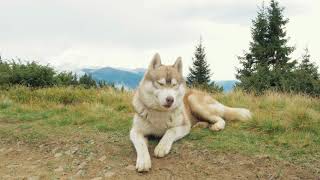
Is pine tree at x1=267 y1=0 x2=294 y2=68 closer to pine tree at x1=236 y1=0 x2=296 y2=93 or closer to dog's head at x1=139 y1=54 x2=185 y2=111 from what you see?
pine tree at x1=236 y1=0 x2=296 y2=93

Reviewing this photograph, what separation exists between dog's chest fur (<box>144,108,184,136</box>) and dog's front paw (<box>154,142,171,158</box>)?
0.41m

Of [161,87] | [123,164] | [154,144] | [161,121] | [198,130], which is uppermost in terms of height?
[161,87]

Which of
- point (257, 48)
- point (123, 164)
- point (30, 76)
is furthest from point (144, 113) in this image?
point (257, 48)

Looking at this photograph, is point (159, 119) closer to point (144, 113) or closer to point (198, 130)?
point (144, 113)

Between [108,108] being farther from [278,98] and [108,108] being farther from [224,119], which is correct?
[278,98]

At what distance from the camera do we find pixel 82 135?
7.88 meters

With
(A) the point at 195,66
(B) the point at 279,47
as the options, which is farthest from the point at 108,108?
(A) the point at 195,66

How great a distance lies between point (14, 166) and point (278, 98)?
5.57m

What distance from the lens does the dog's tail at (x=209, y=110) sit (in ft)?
25.8

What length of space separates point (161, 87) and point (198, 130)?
125 centimetres

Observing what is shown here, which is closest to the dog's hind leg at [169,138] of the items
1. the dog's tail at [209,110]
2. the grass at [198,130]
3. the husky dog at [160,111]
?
the husky dog at [160,111]

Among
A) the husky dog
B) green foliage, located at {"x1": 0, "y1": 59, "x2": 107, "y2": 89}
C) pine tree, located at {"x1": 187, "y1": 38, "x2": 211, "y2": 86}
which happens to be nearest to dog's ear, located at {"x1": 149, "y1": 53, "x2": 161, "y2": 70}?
the husky dog

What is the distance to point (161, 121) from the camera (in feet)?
22.9

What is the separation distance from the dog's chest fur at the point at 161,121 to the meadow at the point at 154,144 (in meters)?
0.21
